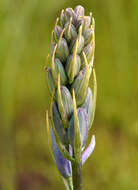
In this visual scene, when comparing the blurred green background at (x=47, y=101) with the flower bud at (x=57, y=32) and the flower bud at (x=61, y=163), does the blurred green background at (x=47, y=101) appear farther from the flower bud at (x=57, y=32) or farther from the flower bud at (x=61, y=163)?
the flower bud at (x=57, y=32)

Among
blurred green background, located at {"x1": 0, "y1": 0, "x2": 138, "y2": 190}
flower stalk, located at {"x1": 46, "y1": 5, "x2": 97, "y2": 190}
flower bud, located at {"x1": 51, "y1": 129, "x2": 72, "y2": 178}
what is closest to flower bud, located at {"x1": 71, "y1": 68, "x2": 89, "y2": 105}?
flower stalk, located at {"x1": 46, "y1": 5, "x2": 97, "y2": 190}

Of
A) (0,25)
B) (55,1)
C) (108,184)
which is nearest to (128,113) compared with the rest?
(108,184)

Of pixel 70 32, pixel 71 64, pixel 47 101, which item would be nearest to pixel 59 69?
pixel 71 64

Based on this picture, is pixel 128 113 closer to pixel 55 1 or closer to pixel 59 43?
pixel 55 1

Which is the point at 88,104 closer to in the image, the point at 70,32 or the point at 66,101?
the point at 66,101

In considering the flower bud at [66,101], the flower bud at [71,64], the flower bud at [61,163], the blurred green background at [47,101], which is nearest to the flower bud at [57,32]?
the flower bud at [71,64]

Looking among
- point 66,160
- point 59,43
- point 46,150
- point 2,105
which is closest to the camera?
point 59,43
